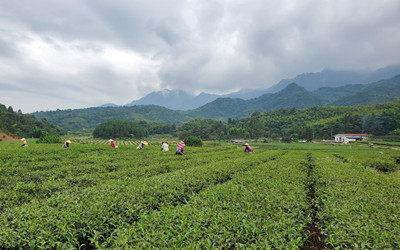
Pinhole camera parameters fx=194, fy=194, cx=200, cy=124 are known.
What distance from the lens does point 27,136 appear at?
8975 centimetres

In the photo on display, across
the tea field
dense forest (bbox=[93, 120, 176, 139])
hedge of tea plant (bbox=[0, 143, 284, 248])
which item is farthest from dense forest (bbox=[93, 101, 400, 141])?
hedge of tea plant (bbox=[0, 143, 284, 248])

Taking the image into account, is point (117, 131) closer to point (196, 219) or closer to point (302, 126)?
point (302, 126)

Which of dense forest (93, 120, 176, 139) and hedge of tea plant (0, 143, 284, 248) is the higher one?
dense forest (93, 120, 176, 139)

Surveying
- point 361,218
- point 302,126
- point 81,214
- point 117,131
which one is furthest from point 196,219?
point 302,126

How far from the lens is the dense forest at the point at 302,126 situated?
97125 mm

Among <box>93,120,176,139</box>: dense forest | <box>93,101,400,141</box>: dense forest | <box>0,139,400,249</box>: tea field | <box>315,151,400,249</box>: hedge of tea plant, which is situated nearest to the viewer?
<box>0,139,400,249</box>: tea field

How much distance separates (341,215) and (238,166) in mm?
7999

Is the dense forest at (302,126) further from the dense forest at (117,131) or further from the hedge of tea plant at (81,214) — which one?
the hedge of tea plant at (81,214)

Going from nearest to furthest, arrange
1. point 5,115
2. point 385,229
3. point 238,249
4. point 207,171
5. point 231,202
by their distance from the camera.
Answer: point 238,249, point 385,229, point 231,202, point 207,171, point 5,115

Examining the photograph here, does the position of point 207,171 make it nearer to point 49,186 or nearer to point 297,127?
point 49,186

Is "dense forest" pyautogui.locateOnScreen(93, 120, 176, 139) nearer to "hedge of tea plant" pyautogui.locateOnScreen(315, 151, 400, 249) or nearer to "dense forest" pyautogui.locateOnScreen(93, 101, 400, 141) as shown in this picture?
"dense forest" pyautogui.locateOnScreen(93, 101, 400, 141)

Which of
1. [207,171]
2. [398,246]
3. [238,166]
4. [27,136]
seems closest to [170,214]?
[398,246]

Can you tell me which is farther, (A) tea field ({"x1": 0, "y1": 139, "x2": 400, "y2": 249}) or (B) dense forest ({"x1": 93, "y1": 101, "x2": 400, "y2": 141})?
(B) dense forest ({"x1": 93, "y1": 101, "x2": 400, "y2": 141})

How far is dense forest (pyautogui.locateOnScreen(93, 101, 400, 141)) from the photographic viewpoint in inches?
3824
